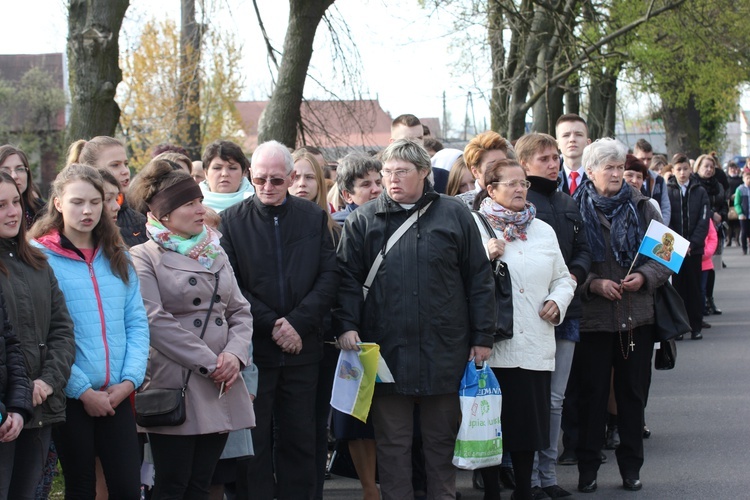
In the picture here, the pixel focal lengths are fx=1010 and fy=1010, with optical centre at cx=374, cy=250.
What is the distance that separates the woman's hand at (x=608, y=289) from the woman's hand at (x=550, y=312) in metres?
0.76

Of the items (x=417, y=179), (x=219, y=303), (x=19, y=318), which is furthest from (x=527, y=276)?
(x=19, y=318)

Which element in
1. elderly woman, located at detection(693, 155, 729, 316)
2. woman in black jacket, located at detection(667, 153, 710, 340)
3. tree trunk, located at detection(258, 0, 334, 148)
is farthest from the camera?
elderly woman, located at detection(693, 155, 729, 316)

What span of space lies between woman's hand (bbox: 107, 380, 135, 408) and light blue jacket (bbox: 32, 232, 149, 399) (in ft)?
0.09

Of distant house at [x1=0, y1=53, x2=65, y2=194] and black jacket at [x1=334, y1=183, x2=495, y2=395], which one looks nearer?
black jacket at [x1=334, y1=183, x2=495, y2=395]

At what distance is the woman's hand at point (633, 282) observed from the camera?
663cm

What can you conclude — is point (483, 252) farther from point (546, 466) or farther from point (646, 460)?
point (646, 460)

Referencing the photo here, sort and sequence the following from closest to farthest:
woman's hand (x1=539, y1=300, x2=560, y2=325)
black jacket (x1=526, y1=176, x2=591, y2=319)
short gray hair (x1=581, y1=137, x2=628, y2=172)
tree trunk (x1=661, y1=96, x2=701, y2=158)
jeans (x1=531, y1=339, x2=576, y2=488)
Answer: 1. woman's hand (x1=539, y1=300, x2=560, y2=325)
2. jeans (x1=531, y1=339, x2=576, y2=488)
3. black jacket (x1=526, y1=176, x2=591, y2=319)
4. short gray hair (x1=581, y1=137, x2=628, y2=172)
5. tree trunk (x1=661, y1=96, x2=701, y2=158)

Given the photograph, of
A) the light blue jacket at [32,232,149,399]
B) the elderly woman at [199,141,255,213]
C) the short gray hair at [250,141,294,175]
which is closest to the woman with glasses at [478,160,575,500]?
the short gray hair at [250,141,294,175]

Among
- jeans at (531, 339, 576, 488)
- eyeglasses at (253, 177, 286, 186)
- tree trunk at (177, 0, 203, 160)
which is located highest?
tree trunk at (177, 0, 203, 160)

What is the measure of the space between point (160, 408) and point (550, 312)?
7.84ft

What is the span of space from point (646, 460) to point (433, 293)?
9.33 feet

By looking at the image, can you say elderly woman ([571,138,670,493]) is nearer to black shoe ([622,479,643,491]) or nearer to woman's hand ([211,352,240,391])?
black shoe ([622,479,643,491])

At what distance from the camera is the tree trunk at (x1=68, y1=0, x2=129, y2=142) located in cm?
902

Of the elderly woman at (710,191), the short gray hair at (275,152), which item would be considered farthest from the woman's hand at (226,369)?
the elderly woman at (710,191)
